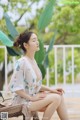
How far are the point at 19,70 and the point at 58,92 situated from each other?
0.41m

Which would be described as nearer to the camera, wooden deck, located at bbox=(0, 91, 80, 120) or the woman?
the woman

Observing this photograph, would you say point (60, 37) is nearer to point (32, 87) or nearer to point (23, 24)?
point (23, 24)

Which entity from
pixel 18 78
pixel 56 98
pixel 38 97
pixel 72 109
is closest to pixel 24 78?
pixel 18 78

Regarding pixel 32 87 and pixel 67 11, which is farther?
pixel 67 11

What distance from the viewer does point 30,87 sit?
10.2 feet

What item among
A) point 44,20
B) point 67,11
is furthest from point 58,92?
point 67,11

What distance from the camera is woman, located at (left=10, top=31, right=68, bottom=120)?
3041 millimetres

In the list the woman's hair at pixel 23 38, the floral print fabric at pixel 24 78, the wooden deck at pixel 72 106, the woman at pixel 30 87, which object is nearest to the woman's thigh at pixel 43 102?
the woman at pixel 30 87

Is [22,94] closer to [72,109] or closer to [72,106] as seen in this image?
[72,109]

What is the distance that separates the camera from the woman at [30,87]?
3041 mm

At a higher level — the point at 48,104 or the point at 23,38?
the point at 23,38

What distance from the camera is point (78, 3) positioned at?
261 inches

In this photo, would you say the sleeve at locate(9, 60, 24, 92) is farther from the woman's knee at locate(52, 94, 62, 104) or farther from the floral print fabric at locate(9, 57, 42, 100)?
the woman's knee at locate(52, 94, 62, 104)

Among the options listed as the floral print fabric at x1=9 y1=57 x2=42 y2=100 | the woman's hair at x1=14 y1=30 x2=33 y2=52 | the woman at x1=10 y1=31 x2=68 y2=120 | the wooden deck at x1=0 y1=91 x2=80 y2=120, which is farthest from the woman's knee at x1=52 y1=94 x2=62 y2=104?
the wooden deck at x1=0 y1=91 x2=80 y2=120
